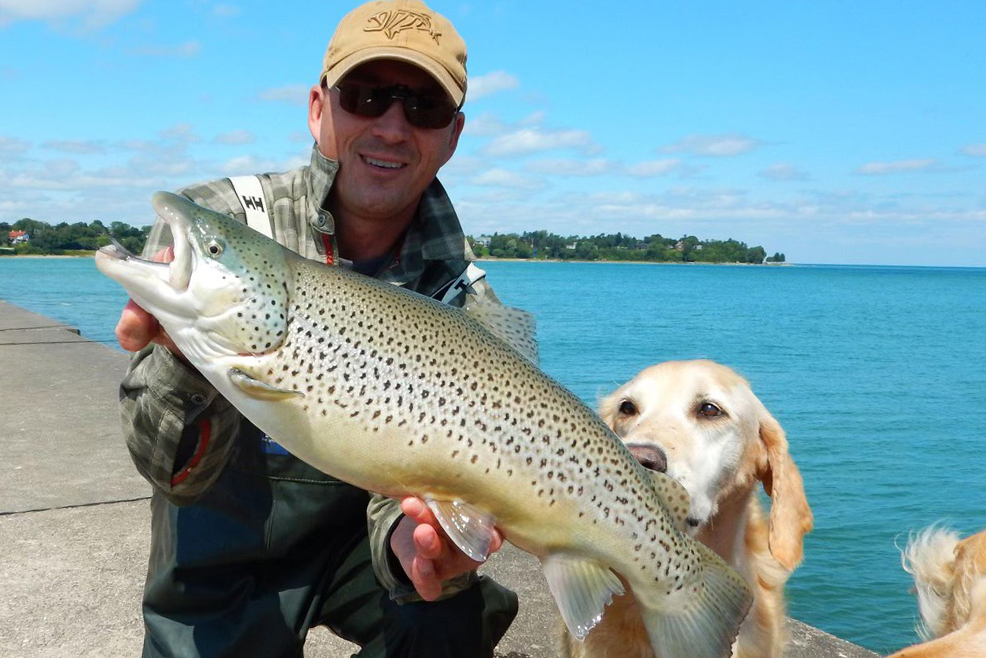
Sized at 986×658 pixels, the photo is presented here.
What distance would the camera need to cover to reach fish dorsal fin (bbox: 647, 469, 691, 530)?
8.96 feet

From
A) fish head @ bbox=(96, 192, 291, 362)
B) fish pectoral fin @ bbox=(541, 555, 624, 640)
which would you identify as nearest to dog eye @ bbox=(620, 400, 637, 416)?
fish pectoral fin @ bbox=(541, 555, 624, 640)

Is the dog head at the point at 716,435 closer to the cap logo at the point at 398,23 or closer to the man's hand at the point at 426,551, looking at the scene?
the man's hand at the point at 426,551

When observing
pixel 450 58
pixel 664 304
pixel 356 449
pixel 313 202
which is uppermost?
pixel 450 58

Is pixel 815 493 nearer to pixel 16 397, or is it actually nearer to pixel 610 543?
pixel 16 397

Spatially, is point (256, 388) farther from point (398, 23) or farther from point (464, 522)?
point (398, 23)

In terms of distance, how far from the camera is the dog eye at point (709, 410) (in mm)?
4375

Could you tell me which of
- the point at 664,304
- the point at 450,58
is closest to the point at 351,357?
the point at 450,58

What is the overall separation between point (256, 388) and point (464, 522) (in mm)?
681

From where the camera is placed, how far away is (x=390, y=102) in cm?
359

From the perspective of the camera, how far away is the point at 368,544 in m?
3.76

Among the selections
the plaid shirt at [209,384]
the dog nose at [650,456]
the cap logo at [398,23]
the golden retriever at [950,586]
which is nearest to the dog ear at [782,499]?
the golden retriever at [950,586]

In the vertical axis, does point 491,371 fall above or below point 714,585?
above

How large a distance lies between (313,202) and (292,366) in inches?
57.2

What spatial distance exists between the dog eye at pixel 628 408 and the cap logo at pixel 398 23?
80.5 inches
